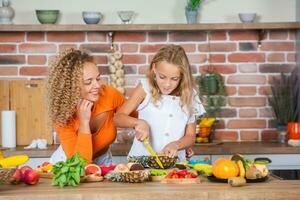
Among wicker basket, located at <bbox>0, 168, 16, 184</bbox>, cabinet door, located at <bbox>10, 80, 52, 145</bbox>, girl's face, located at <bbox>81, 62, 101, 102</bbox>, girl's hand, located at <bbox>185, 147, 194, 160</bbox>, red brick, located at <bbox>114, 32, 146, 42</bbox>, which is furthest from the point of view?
red brick, located at <bbox>114, 32, 146, 42</bbox>

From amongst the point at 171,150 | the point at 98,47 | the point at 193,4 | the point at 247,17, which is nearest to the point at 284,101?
the point at 247,17

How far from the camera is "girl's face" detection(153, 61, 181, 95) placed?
3.19 m

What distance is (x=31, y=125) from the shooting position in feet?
14.9

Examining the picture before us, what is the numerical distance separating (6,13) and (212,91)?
1.56 m

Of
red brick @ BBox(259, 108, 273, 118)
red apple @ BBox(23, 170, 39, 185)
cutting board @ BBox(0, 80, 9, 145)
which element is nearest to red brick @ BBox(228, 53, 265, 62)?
red brick @ BBox(259, 108, 273, 118)

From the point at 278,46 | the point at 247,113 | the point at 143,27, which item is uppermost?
the point at 143,27

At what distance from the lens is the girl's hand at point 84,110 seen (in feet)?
9.96

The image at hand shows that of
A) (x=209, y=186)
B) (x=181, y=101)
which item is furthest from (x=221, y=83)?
(x=209, y=186)

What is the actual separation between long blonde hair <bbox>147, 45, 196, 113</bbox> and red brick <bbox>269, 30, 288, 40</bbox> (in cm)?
147

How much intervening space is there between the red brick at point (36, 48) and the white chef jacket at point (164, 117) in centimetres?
138

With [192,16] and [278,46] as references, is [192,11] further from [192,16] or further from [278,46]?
[278,46]

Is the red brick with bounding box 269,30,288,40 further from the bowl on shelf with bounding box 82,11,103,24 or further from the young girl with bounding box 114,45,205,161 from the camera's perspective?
the young girl with bounding box 114,45,205,161

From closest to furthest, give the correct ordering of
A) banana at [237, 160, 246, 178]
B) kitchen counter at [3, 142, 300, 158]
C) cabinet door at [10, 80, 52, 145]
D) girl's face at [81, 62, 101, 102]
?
banana at [237, 160, 246, 178] → girl's face at [81, 62, 101, 102] → kitchen counter at [3, 142, 300, 158] → cabinet door at [10, 80, 52, 145]

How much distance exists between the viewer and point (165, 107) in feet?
11.2
